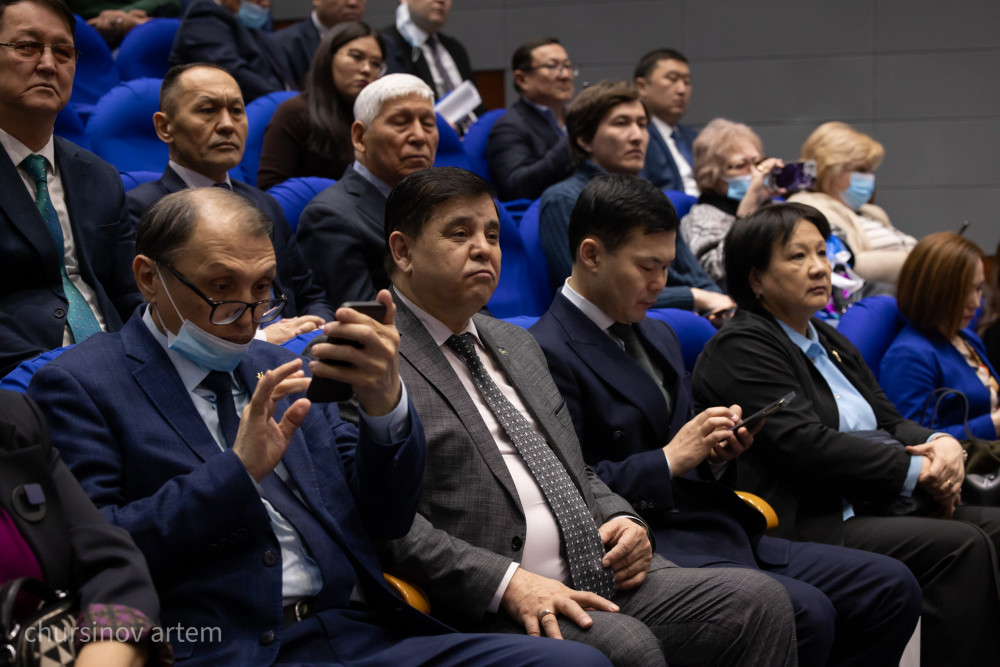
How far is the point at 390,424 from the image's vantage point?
149 centimetres

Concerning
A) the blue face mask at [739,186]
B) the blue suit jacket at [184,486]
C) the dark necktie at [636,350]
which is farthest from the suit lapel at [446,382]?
the blue face mask at [739,186]

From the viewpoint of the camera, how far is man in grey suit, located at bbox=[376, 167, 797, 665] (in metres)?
1.65

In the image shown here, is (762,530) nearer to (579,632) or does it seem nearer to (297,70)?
(579,632)

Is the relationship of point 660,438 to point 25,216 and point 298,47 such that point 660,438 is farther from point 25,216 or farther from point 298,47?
point 298,47

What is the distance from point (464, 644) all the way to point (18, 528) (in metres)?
0.64

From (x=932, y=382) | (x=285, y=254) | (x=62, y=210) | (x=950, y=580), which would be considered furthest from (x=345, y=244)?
(x=932, y=382)

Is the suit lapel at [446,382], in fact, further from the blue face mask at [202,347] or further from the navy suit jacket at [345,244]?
the navy suit jacket at [345,244]

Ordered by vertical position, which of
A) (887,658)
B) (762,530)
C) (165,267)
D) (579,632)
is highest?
(165,267)

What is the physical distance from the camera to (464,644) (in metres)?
1.48

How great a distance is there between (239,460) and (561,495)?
648mm

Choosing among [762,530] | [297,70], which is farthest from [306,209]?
[297,70]

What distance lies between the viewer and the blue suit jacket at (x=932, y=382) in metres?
3.01

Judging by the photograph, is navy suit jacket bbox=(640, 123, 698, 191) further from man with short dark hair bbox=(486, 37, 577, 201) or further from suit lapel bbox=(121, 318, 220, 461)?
suit lapel bbox=(121, 318, 220, 461)

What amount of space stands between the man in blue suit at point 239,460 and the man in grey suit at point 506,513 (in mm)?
145
